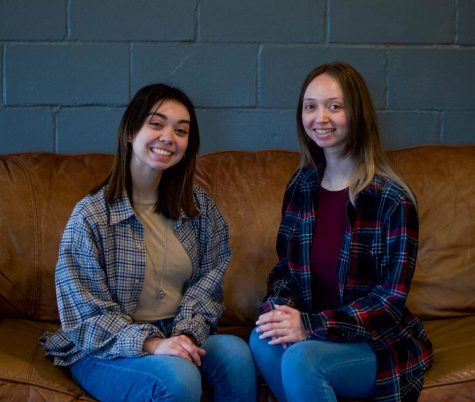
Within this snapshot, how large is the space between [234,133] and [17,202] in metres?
0.87

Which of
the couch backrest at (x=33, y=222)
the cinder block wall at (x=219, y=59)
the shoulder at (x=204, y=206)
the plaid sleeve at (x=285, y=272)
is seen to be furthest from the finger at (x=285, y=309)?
the cinder block wall at (x=219, y=59)

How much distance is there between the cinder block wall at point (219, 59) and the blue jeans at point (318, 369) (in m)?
1.13

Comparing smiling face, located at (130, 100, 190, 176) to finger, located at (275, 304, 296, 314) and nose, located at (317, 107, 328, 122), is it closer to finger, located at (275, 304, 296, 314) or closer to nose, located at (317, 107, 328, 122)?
nose, located at (317, 107, 328, 122)

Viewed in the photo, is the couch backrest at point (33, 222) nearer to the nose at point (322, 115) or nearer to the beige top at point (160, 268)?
the beige top at point (160, 268)

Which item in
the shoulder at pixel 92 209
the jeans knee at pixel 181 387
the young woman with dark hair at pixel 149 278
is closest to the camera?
the jeans knee at pixel 181 387

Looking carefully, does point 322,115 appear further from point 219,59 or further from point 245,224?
point 219,59

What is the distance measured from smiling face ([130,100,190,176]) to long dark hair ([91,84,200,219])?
0.02 meters

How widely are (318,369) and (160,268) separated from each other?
0.54 m

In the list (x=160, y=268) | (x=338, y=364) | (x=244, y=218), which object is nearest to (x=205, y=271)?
(x=160, y=268)

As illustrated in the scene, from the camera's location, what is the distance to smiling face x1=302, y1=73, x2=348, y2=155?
2074 mm

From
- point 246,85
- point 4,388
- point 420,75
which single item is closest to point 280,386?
point 4,388

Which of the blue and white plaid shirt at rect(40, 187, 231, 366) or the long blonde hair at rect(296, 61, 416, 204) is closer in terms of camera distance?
the blue and white plaid shirt at rect(40, 187, 231, 366)

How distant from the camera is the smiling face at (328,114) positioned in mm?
2074

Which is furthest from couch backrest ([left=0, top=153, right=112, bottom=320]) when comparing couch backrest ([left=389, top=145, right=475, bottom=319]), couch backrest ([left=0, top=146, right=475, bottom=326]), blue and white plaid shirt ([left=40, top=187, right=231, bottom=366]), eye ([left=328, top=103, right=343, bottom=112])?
couch backrest ([left=389, top=145, right=475, bottom=319])
